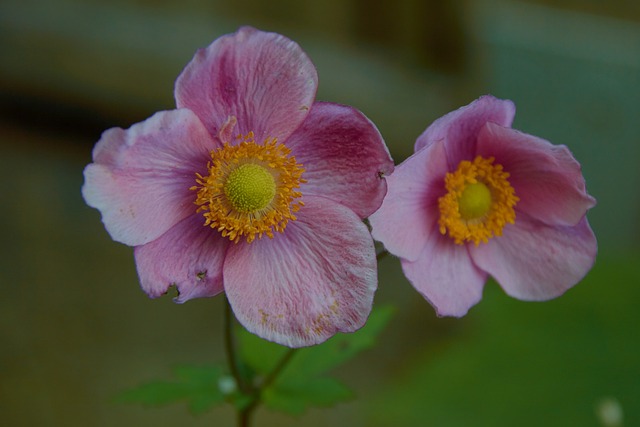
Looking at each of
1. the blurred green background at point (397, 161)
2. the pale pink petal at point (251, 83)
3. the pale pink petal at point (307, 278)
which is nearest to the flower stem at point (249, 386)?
the pale pink petal at point (307, 278)

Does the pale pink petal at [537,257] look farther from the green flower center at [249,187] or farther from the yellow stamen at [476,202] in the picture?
the green flower center at [249,187]

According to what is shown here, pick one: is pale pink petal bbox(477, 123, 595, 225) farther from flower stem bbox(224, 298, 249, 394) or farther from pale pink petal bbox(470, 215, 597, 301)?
flower stem bbox(224, 298, 249, 394)

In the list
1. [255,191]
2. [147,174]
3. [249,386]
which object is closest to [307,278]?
[255,191]

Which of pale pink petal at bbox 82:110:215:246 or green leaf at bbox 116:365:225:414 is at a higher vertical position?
pale pink petal at bbox 82:110:215:246

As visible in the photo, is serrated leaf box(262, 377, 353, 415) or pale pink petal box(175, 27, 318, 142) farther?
serrated leaf box(262, 377, 353, 415)

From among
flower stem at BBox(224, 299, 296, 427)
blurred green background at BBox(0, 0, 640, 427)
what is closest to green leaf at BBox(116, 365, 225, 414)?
flower stem at BBox(224, 299, 296, 427)

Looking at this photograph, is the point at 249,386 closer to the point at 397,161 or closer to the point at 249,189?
the point at 249,189
